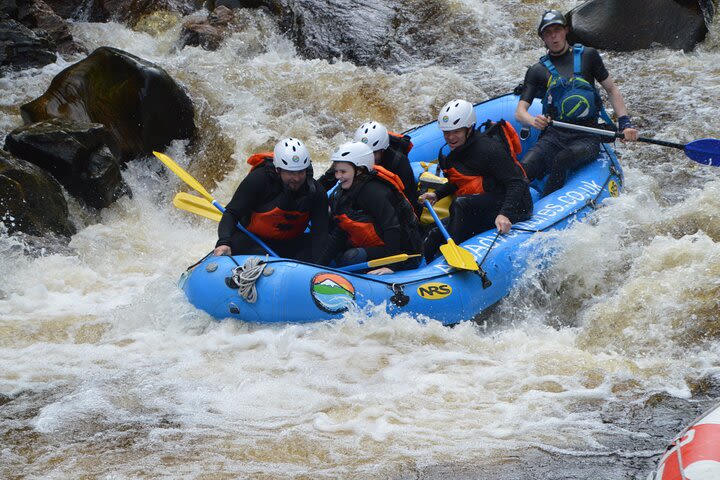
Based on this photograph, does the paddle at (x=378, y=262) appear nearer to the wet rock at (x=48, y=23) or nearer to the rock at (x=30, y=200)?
the rock at (x=30, y=200)

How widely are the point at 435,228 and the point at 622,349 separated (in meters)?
1.55

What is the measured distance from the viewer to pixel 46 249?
276 inches

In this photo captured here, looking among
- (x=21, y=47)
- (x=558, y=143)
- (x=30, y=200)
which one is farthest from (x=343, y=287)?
(x=21, y=47)

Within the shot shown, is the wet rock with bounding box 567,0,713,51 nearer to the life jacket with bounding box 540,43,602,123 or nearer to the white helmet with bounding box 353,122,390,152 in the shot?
the life jacket with bounding box 540,43,602,123

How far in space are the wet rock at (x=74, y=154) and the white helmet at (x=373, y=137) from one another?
3129 millimetres

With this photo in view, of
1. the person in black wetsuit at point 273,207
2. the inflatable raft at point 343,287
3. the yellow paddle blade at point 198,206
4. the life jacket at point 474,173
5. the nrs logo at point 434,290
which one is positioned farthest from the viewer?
the yellow paddle blade at point 198,206

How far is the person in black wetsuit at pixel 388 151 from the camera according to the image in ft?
19.4

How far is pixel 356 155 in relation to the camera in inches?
212

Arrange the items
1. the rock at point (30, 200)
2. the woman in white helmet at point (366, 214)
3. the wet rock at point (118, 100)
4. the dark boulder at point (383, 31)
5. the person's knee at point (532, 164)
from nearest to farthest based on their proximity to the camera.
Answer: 1. the woman in white helmet at point (366, 214)
2. the person's knee at point (532, 164)
3. the rock at point (30, 200)
4. the wet rock at point (118, 100)
5. the dark boulder at point (383, 31)

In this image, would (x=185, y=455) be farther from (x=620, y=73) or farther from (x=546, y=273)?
(x=620, y=73)

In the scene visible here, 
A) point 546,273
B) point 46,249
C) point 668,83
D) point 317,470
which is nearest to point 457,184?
point 546,273

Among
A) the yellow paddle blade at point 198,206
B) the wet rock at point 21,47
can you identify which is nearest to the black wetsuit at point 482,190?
the yellow paddle blade at point 198,206

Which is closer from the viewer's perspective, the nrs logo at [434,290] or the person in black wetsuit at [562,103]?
the nrs logo at [434,290]

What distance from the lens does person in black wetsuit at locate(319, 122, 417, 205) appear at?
19.4 ft
